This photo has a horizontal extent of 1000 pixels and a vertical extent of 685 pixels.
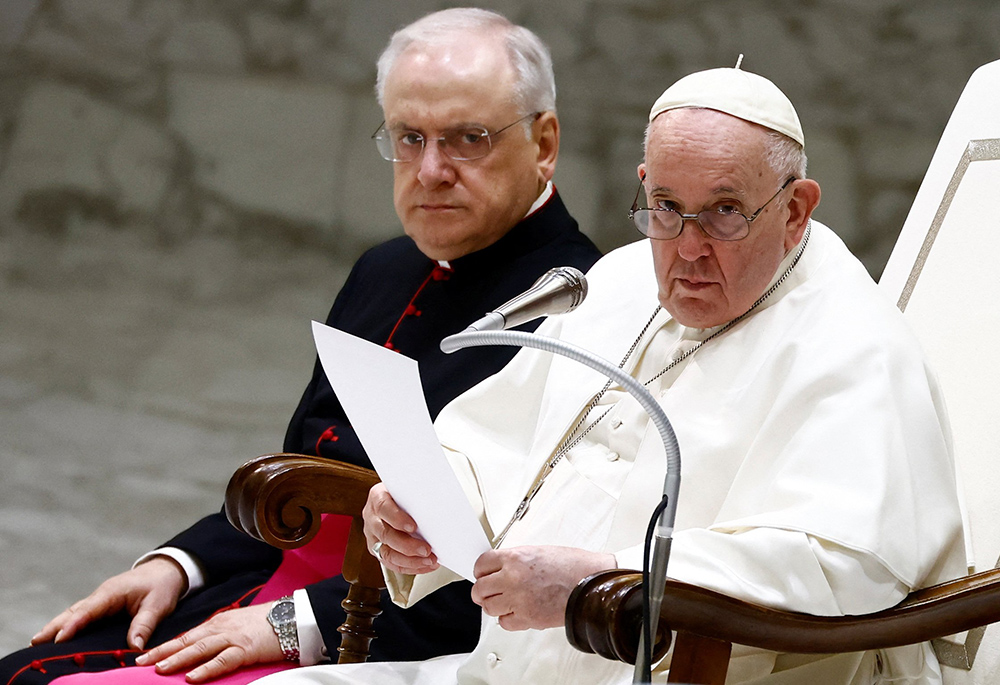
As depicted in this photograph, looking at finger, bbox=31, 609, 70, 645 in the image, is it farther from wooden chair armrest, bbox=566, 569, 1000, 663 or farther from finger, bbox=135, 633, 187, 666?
wooden chair armrest, bbox=566, 569, 1000, 663

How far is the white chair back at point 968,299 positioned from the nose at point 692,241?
62 centimetres

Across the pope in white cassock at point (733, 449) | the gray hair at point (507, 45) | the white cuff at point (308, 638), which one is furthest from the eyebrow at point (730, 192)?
the white cuff at point (308, 638)

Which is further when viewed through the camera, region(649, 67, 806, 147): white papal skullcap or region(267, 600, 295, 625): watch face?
region(267, 600, 295, 625): watch face

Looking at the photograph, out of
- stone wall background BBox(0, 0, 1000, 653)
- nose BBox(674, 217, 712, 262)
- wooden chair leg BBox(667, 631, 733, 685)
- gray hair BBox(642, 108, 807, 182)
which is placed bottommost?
wooden chair leg BBox(667, 631, 733, 685)

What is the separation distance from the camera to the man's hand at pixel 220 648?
2.47 metres

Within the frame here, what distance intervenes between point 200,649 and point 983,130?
193 centimetres

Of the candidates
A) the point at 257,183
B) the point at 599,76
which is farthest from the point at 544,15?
the point at 257,183

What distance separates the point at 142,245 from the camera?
6965mm

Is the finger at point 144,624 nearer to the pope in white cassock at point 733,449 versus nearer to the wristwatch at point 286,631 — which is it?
the wristwatch at point 286,631

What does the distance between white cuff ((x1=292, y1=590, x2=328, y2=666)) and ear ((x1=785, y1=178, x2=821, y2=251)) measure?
3.99 feet

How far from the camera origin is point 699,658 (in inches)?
68.4

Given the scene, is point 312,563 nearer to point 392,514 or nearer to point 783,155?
point 392,514

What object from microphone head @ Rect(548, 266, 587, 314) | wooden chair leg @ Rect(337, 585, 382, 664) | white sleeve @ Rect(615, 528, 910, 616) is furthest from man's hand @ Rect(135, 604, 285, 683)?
microphone head @ Rect(548, 266, 587, 314)

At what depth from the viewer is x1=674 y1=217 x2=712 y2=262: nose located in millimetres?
2062
